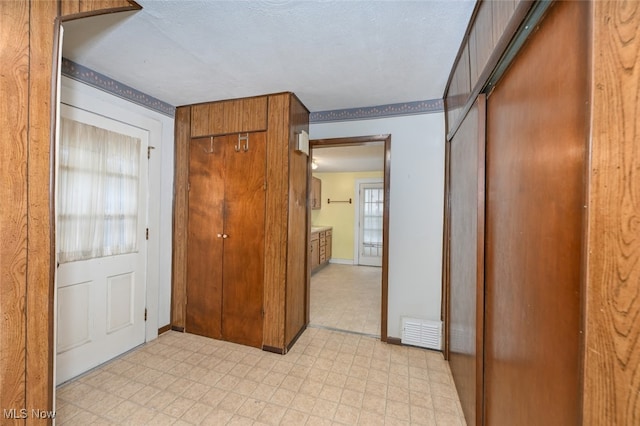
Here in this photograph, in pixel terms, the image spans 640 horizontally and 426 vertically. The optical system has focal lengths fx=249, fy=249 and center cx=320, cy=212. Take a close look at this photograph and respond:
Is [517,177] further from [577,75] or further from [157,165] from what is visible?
[157,165]

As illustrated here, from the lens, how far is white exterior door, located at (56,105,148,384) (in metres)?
1.88

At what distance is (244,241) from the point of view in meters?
2.48

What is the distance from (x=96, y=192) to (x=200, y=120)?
3.77 feet

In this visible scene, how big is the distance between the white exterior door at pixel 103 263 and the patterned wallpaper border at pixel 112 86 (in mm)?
259

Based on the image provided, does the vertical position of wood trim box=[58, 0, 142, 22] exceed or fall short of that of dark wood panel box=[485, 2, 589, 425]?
it exceeds it

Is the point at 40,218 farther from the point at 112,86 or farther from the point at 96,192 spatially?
the point at 112,86

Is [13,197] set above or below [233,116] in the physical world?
below

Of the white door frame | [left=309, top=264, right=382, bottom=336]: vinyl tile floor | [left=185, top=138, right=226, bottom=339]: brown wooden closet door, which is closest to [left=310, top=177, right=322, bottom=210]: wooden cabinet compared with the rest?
the white door frame

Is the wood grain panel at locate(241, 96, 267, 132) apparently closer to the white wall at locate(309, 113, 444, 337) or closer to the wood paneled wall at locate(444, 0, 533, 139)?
the white wall at locate(309, 113, 444, 337)

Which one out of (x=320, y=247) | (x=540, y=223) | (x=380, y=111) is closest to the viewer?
(x=540, y=223)

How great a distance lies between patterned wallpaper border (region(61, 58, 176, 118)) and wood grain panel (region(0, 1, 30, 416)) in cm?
108

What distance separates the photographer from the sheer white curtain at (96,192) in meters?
1.88

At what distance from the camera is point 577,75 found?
616mm

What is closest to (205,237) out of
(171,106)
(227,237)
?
(227,237)
